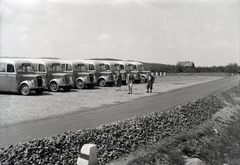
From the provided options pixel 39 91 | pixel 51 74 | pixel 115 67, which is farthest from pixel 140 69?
pixel 39 91

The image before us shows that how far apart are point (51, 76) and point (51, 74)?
0.49 ft

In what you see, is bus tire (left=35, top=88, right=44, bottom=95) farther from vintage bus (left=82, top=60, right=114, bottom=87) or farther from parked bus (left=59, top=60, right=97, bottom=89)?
vintage bus (left=82, top=60, right=114, bottom=87)

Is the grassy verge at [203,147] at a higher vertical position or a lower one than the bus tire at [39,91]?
lower

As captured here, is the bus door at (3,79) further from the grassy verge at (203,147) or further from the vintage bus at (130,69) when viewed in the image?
the vintage bus at (130,69)

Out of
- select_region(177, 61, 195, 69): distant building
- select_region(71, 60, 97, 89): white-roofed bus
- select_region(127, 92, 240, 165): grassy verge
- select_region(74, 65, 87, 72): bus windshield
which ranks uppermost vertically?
select_region(177, 61, 195, 69): distant building

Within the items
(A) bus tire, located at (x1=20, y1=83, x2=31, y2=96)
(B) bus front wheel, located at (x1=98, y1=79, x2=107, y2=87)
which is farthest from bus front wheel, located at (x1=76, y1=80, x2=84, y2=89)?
(A) bus tire, located at (x1=20, y1=83, x2=31, y2=96)

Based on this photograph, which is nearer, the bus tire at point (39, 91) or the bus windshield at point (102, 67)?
the bus tire at point (39, 91)

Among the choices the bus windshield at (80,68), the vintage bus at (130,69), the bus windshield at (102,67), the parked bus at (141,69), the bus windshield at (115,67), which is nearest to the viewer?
the bus windshield at (80,68)

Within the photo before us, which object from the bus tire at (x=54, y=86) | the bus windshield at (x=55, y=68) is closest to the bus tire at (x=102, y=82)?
the bus windshield at (x=55, y=68)

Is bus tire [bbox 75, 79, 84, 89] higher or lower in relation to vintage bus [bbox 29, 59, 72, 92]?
lower

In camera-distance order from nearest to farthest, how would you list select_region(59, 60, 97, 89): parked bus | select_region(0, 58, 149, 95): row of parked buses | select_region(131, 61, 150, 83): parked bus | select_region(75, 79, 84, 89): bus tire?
select_region(0, 58, 149, 95): row of parked buses
select_region(59, 60, 97, 89): parked bus
select_region(75, 79, 84, 89): bus tire
select_region(131, 61, 150, 83): parked bus

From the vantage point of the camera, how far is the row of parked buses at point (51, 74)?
1703 cm

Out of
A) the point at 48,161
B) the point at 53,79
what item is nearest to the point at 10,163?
the point at 48,161

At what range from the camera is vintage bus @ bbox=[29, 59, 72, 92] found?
2002cm
